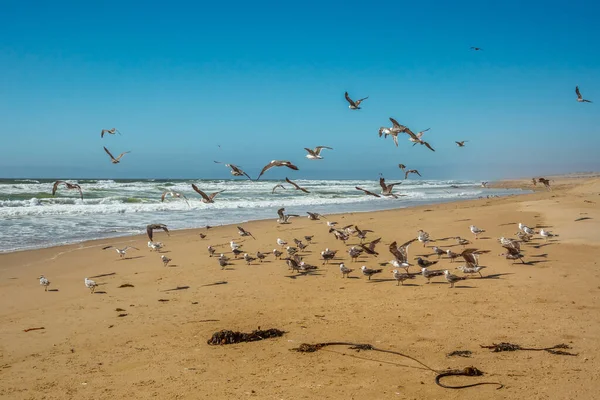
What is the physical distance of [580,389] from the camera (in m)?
5.02

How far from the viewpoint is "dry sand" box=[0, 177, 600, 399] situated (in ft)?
18.0

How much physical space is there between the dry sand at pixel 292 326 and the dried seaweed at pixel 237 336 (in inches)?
7.7

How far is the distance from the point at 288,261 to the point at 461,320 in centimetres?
513

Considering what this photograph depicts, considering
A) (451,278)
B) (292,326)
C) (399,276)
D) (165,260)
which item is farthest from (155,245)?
(451,278)

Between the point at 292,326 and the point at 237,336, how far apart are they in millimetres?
1031

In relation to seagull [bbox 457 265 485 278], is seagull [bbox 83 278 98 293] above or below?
below

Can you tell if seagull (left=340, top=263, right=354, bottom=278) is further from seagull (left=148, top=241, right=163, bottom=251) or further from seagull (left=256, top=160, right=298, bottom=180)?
seagull (left=148, top=241, right=163, bottom=251)

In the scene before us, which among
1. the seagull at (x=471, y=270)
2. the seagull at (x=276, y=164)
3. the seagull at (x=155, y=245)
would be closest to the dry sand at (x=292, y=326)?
the seagull at (x=471, y=270)

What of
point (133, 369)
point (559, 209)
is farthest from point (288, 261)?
point (559, 209)

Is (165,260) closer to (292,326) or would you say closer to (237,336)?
(292,326)

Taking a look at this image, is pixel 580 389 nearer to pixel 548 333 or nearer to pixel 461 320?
pixel 548 333

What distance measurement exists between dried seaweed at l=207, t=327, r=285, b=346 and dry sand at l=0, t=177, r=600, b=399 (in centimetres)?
19

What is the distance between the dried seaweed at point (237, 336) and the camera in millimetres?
6941

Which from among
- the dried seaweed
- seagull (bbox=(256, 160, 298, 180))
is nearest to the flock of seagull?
seagull (bbox=(256, 160, 298, 180))
